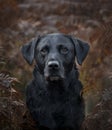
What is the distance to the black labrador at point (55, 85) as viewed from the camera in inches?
298

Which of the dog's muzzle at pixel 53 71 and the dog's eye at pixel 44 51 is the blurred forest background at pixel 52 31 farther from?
the dog's eye at pixel 44 51

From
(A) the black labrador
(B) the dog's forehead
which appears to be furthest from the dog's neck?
(B) the dog's forehead

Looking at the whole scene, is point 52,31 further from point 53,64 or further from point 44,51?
point 53,64

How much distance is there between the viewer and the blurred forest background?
24.3 ft

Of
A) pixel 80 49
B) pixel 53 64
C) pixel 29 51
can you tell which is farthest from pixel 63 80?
pixel 29 51

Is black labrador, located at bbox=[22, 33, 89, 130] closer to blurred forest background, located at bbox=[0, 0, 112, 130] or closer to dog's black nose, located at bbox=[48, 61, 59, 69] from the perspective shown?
dog's black nose, located at bbox=[48, 61, 59, 69]

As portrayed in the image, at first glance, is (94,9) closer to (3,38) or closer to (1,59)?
(3,38)

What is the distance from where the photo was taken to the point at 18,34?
11547 mm

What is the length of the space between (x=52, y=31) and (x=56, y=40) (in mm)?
3993

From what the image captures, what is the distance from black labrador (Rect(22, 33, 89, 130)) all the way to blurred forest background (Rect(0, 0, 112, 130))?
0.17m

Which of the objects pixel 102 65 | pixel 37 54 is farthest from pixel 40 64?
pixel 102 65

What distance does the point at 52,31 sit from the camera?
11.8m

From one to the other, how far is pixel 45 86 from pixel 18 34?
3.93m


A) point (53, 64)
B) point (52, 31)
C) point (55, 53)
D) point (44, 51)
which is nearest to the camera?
point (53, 64)
